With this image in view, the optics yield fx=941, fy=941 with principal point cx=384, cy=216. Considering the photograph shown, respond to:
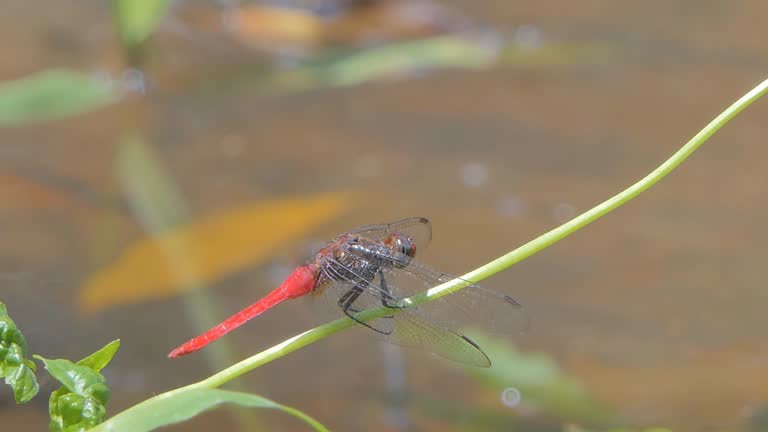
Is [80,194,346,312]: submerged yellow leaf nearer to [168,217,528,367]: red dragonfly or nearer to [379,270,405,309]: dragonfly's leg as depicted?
[168,217,528,367]: red dragonfly

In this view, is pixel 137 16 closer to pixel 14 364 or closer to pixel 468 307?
pixel 468 307

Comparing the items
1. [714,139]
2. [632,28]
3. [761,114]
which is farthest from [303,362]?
[632,28]

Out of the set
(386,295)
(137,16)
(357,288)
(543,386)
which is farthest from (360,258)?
(137,16)

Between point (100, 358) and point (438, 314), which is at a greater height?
point (438, 314)

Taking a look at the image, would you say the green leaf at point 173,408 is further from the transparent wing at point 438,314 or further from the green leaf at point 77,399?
the transparent wing at point 438,314

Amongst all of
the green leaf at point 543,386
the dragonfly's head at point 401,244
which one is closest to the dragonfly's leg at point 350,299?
the dragonfly's head at point 401,244

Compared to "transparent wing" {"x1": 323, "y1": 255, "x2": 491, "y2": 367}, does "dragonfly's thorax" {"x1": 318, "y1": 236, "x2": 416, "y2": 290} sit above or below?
above

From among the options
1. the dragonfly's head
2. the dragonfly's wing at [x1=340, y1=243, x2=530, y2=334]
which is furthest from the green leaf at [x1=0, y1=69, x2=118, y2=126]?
the dragonfly's wing at [x1=340, y1=243, x2=530, y2=334]
